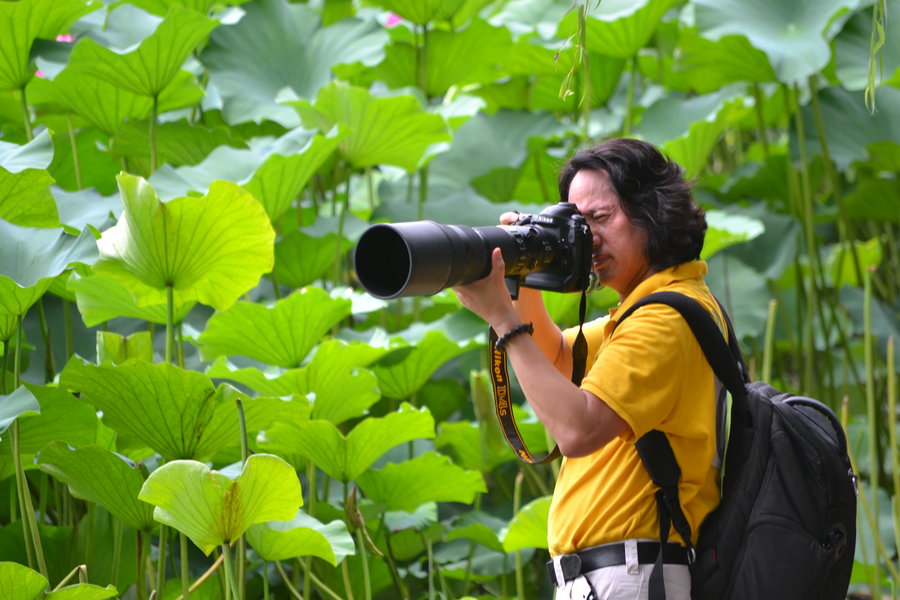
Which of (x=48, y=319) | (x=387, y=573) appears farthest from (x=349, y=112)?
(x=387, y=573)

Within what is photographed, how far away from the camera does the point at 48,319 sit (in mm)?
1793

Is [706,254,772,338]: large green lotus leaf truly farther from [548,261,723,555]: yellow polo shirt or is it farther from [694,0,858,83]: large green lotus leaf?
[548,261,723,555]: yellow polo shirt

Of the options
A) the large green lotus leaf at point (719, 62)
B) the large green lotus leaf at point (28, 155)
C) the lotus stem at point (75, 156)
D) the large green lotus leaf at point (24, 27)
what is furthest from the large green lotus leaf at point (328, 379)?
the large green lotus leaf at point (719, 62)

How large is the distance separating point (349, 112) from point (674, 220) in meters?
0.87

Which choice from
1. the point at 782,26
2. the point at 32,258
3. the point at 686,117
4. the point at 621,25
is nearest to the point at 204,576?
the point at 32,258

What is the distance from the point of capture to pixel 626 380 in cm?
94

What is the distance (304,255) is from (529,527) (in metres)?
0.67

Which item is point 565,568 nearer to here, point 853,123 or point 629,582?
point 629,582

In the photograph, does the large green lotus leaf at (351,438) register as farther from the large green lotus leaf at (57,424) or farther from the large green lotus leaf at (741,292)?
the large green lotus leaf at (741,292)

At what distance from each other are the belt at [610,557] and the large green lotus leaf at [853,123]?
1.52 meters

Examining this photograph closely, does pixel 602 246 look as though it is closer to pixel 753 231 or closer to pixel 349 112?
pixel 349 112

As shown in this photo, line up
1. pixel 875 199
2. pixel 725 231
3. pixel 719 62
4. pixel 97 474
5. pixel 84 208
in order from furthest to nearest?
pixel 875 199 < pixel 719 62 < pixel 725 231 < pixel 84 208 < pixel 97 474

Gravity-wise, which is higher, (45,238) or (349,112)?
(349,112)

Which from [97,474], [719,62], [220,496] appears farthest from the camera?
[719,62]
